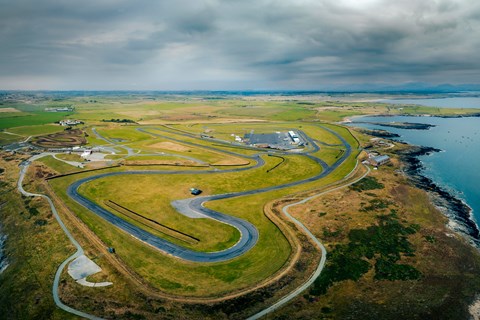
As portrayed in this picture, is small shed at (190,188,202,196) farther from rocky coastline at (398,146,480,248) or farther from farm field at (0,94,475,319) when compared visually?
rocky coastline at (398,146,480,248)

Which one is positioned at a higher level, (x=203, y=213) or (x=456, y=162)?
(x=456, y=162)

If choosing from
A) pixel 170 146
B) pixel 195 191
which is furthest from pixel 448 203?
pixel 170 146

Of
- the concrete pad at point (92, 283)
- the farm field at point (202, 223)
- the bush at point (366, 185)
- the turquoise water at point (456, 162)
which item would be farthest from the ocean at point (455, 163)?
the concrete pad at point (92, 283)

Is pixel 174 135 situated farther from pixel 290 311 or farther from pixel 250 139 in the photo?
pixel 290 311

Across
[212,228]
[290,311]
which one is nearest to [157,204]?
[212,228]

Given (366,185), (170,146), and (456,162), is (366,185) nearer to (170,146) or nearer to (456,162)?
(456,162)

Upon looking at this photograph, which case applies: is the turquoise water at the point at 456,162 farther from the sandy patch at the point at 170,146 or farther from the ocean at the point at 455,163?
the sandy patch at the point at 170,146

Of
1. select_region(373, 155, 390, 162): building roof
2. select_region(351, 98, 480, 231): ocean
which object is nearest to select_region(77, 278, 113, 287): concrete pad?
select_region(351, 98, 480, 231): ocean

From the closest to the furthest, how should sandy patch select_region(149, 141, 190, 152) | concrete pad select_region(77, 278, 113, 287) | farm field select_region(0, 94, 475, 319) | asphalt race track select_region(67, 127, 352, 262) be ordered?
1. farm field select_region(0, 94, 475, 319)
2. concrete pad select_region(77, 278, 113, 287)
3. asphalt race track select_region(67, 127, 352, 262)
4. sandy patch select_region(149, 141, 190, 152)
